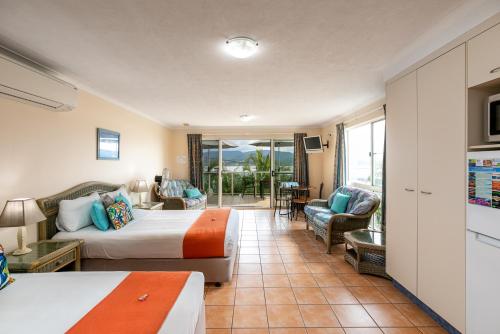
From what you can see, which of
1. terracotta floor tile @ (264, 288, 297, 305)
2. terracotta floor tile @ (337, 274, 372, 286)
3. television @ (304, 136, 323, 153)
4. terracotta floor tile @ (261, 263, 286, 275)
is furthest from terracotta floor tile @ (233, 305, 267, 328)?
television @ (304, 136, 323, 153)

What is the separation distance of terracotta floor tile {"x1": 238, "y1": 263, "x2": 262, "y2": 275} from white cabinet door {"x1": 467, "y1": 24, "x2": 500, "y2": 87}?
282cm

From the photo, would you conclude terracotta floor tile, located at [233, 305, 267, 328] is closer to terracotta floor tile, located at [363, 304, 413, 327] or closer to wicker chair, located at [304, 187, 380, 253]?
terracotta floor tile, located at [363, 304, 413, 327]

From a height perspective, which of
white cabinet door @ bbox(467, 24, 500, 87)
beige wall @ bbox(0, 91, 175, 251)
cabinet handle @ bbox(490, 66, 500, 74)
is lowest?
beige wall @ bbox(0, 91, 175, 251)

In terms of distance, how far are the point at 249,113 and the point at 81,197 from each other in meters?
3.27

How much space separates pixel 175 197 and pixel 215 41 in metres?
4.07

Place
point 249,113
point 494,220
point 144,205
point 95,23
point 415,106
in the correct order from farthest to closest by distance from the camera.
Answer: point 249,113
point 144,205
point 415,106
point 95,23
point 494,220

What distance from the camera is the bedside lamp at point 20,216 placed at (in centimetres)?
195

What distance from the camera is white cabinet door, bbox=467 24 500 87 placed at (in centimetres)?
146

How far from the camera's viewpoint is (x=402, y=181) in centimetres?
239

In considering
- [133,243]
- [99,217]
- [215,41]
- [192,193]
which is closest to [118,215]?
[99,217]

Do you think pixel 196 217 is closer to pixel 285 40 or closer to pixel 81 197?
pixel 81 197

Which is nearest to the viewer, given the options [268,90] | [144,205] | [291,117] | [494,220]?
[494,220]

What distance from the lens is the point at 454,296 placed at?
5.87ft

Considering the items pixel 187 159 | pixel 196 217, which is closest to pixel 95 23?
pixel 196 217
